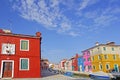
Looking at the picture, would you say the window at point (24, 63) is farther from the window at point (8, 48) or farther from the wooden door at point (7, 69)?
the window at point (8, 48)

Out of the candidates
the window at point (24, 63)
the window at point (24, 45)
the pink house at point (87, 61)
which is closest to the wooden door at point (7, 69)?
the window at point (24, 63)

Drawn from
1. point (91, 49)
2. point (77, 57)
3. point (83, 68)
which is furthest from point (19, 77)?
point (77, 57)

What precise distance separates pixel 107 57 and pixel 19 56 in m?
35.5

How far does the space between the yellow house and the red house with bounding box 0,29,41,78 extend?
101ft

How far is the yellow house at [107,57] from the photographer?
56.3 meters

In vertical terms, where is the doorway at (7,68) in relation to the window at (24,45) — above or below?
below

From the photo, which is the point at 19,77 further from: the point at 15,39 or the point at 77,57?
the point at 77,57

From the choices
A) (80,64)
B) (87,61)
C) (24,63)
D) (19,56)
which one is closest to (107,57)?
(87,61)

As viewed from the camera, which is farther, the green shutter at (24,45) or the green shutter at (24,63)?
the green shutter at (24,45)

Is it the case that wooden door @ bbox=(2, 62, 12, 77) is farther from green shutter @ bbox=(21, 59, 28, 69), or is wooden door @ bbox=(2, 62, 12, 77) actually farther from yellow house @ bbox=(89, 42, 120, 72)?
yellow house @ bbox=(89, 42, 120, 72)

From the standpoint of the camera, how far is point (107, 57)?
5712 centimetres

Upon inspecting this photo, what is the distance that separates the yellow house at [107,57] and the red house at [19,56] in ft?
101

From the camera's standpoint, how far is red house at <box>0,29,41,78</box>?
92.5 ft

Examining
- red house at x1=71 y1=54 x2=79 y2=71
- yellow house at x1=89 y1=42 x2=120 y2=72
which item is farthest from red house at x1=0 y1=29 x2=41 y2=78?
red house at x1=71 y1=54 x2=79 y2=71
